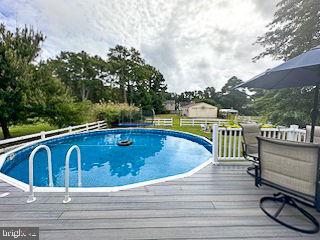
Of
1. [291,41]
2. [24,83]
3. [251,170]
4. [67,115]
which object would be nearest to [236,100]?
[291,41]

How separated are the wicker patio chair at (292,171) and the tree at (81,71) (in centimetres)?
2969

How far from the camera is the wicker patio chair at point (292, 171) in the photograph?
1.89 m

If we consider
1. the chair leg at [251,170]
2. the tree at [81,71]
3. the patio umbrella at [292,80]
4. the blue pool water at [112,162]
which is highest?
the tree at [81,71]

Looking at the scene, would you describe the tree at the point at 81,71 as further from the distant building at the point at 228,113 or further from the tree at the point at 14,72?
the distant building at the point at 228,113

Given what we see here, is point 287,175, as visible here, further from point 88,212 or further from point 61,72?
point 61,72

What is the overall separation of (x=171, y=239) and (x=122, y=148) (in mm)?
7967

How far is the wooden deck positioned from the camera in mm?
1868

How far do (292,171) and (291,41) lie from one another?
1007cm

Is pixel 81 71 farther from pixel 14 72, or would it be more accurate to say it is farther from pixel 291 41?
pixel 291 41

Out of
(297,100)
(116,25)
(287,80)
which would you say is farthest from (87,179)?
(297,100)

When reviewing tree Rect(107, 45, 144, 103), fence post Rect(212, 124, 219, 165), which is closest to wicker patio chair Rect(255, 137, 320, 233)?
fence post Rect(212, 124, 219, 165)

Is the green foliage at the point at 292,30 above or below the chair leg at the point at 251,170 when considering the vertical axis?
above

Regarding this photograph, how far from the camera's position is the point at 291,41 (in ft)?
30.2

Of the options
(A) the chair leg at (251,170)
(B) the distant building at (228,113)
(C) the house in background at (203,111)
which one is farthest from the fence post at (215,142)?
(C) the house in background at (203,111)
